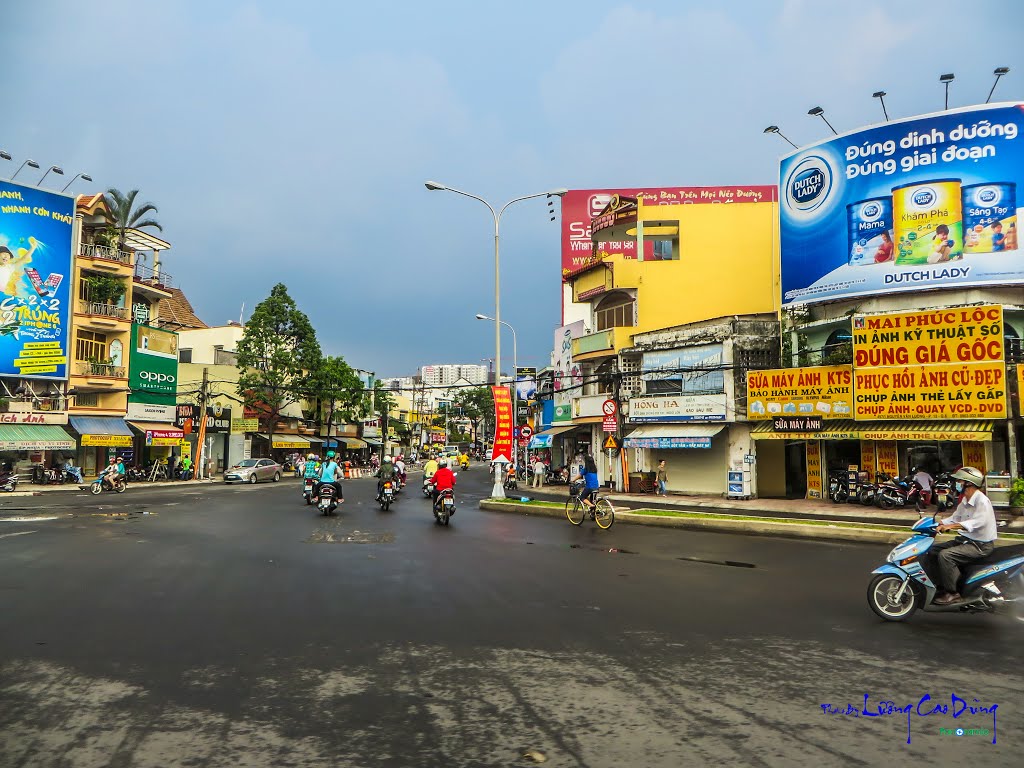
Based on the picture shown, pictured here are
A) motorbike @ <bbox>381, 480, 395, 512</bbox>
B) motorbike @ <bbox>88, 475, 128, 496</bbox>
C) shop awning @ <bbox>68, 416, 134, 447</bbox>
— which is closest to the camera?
motorbike @ <bbox>381, 480, 395, 512</bbox>

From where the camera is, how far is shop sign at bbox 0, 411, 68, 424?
118 ft

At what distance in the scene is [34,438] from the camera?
36.1 metres

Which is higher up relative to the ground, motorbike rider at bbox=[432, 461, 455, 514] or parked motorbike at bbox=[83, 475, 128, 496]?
motorbike rider at bbox=[432, 461, 455, 514]

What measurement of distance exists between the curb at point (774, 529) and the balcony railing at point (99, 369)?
1325 inches

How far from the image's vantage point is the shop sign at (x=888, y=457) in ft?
84.4

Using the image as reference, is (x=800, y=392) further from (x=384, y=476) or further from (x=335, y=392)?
(x=335, y=392)

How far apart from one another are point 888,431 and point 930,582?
19.5 metres

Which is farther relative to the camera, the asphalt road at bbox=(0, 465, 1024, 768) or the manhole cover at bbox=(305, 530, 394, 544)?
the manhole cover at bbox=(305, 530, 394, 544)

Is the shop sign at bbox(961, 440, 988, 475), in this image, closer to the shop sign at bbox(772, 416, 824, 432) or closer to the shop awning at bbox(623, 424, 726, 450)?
the shop sign at bbox(772, 416, 824, 432)

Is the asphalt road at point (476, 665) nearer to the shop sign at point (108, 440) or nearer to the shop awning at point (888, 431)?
the shop awning at point (888, 431)

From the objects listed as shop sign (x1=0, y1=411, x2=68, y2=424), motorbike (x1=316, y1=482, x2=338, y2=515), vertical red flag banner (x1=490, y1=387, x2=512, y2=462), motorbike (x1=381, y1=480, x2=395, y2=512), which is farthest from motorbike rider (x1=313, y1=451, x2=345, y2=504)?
shop sign (x1=0, y1=411, x2=68, y2=424)

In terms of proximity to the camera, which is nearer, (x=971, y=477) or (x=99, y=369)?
(x=971, y=477)

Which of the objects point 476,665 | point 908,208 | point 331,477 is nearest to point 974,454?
point 908,208

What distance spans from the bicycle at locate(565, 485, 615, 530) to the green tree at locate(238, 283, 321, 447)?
131 feet
